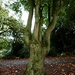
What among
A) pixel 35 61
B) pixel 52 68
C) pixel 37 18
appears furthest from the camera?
pixel 52 68

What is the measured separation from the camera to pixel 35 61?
9.41 metres

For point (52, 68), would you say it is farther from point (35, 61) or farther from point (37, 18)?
point (37, 18)

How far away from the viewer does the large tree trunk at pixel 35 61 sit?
Answer: 9.30 meters

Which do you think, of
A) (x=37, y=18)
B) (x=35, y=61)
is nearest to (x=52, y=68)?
(x=35, y=61)

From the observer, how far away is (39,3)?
957 centimetres

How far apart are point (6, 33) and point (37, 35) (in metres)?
18.9

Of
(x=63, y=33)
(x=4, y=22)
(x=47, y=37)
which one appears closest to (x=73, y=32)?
(x=63, y=33)

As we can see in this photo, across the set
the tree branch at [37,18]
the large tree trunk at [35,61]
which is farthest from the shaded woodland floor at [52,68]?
the tree branch at [37,18]

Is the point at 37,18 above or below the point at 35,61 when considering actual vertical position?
above

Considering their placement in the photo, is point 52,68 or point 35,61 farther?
point 52,68

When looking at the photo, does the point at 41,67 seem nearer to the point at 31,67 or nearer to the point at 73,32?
the point at 31,67

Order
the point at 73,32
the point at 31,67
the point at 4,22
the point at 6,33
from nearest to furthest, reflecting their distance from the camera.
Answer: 1. the point at 31,67
2. the point at 73,32
3. the point at 4,22
4. the point at 6,33

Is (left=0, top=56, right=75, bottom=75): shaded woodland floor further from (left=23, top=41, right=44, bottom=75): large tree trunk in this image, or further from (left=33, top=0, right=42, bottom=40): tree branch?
(left=33, top=0, right=42, bottom=40): tree branch

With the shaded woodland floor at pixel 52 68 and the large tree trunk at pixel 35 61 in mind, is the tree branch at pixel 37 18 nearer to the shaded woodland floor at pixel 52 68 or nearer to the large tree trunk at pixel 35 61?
the large tree trunk at pixel 35 61
